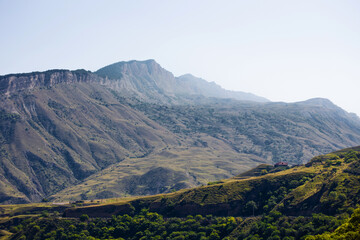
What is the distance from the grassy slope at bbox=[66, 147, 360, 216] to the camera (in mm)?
127438

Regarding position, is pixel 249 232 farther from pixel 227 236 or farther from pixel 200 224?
pixel 200 224

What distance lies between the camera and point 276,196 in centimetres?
15112

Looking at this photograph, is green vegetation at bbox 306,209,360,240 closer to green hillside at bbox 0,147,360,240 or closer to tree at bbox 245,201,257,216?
green hillside at bbox 0,147,360,240

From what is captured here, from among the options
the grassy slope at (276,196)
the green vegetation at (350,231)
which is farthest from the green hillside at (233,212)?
the green vegetation at (350,231)

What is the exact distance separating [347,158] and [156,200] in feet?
277

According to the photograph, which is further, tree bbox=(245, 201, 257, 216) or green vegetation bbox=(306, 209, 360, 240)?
tree bbox=(245, 201, 257, 216)

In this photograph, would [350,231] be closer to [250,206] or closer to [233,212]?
[250,206]

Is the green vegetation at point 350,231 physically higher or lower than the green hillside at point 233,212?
higher

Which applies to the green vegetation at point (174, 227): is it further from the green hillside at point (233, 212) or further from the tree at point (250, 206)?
the tree at point (250, 206)

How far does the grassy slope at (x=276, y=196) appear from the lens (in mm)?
127438

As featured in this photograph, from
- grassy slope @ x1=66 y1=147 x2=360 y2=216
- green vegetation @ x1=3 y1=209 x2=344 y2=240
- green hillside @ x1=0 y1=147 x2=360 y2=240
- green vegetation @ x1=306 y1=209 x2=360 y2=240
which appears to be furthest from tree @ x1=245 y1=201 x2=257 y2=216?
green vegetation @ x1=306 y1=209 x2=360 y2=240

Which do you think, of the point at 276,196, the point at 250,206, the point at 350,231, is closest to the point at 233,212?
the point at 250,206

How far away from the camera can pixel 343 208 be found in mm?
116250

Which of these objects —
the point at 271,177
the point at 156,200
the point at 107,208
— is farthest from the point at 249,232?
the point at 107,208
